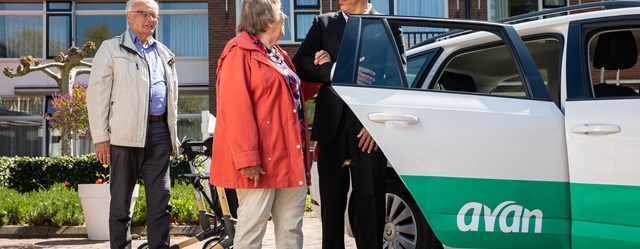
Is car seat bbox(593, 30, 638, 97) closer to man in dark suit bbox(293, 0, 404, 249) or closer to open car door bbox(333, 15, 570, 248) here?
open car door bbox(333, 15, 570, 248)

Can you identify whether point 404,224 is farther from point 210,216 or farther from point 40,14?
point 40,14

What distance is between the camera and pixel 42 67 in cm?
1941

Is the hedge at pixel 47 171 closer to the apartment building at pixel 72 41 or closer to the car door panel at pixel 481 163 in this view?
the apartment building at pixel 72 41

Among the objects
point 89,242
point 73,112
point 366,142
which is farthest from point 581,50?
point 73,112

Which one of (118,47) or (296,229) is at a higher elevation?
(118,47)

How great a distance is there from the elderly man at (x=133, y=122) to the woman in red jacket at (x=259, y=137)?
4.50 feet

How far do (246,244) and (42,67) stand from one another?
55.9 ft

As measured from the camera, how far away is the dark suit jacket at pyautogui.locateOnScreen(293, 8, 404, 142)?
4.24 m

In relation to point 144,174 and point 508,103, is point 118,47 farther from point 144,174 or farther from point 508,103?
point 508,103

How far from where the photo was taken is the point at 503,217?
397 centimetres

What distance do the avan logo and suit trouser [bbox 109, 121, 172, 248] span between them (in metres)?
2.10

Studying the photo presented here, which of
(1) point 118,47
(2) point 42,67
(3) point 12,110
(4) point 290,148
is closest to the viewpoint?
(4) point 290,148

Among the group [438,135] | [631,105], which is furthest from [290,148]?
[631,105]

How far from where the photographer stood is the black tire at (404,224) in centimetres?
442
